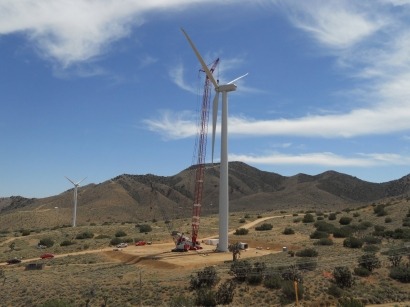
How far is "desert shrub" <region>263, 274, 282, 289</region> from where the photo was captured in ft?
128

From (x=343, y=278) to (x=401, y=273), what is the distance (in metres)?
5.97

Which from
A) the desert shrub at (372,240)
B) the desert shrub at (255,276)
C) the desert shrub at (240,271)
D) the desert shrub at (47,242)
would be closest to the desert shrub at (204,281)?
the desert shrub at (240,271)

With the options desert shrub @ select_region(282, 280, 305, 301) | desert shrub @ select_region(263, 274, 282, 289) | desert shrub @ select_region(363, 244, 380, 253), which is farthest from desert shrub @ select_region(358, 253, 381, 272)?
desert shrub @ select_region(282, 280, 305, 301)

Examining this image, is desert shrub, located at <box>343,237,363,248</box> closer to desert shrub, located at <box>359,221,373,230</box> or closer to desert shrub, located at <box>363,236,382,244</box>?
desert shrub, located at <box>363,236,382,244</box>

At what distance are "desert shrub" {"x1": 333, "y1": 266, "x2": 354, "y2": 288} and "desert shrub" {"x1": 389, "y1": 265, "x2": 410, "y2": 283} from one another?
4596 millimetres

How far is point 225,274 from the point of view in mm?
43938

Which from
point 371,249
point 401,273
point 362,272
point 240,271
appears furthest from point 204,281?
point 371,249

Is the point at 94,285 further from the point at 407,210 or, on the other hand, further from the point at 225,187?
the point at 407,210

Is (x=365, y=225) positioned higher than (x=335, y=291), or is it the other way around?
(x=365, y=225)

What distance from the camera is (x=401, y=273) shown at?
40906 millimetres

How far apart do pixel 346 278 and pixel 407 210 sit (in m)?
49.0

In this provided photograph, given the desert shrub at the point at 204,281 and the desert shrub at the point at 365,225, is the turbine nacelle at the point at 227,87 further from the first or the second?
the desert shrub at the point at 365,225

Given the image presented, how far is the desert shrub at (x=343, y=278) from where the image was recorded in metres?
39.0

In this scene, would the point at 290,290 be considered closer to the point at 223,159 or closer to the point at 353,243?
the point at 353,243
